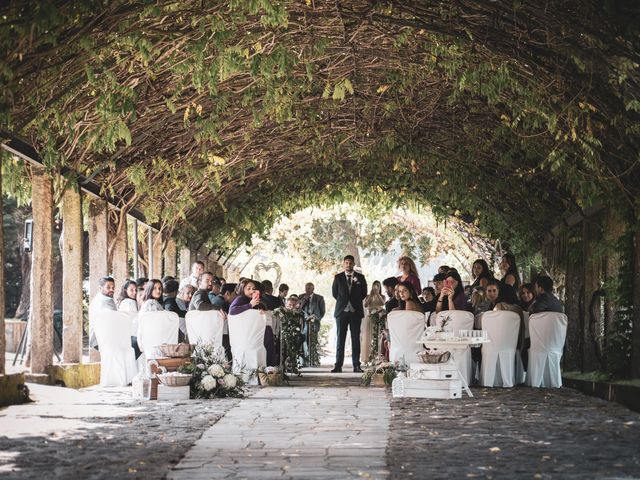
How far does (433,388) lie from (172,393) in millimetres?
2745

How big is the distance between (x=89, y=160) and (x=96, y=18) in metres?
4.29

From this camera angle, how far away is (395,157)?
17547mm

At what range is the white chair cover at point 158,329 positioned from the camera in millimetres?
12547

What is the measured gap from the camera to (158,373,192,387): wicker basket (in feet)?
35.8

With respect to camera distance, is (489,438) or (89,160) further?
(89,160)

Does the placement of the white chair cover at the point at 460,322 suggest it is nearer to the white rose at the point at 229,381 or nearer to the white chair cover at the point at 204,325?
the white chair cover at the point at 204,325

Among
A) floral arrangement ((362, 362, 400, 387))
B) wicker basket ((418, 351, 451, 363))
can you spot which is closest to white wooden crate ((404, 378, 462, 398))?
wicker basket ((418, 351, 451, 363))

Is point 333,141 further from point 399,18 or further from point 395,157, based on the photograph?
point 399,18

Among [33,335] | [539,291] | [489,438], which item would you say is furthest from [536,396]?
[33,335]

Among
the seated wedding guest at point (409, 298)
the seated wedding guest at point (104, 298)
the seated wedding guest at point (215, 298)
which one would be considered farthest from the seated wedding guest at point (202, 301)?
the seated wedding guest at point (409, 298)

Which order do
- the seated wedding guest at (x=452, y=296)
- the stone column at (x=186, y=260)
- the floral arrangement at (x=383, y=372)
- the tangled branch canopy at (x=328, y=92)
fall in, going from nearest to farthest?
the tangled branch canopy at (x=328, y=92) < the floral arrangement at (x=383, y=372) < the seated wedding guest at (x=452, y=296) < the stone column at (x=186, y=260)

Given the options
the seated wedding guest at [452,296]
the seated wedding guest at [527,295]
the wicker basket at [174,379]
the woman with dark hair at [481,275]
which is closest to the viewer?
the wicker basket at [174,379]

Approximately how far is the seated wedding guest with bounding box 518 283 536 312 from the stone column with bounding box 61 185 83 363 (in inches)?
227

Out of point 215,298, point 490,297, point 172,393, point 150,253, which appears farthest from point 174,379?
point 150,253
